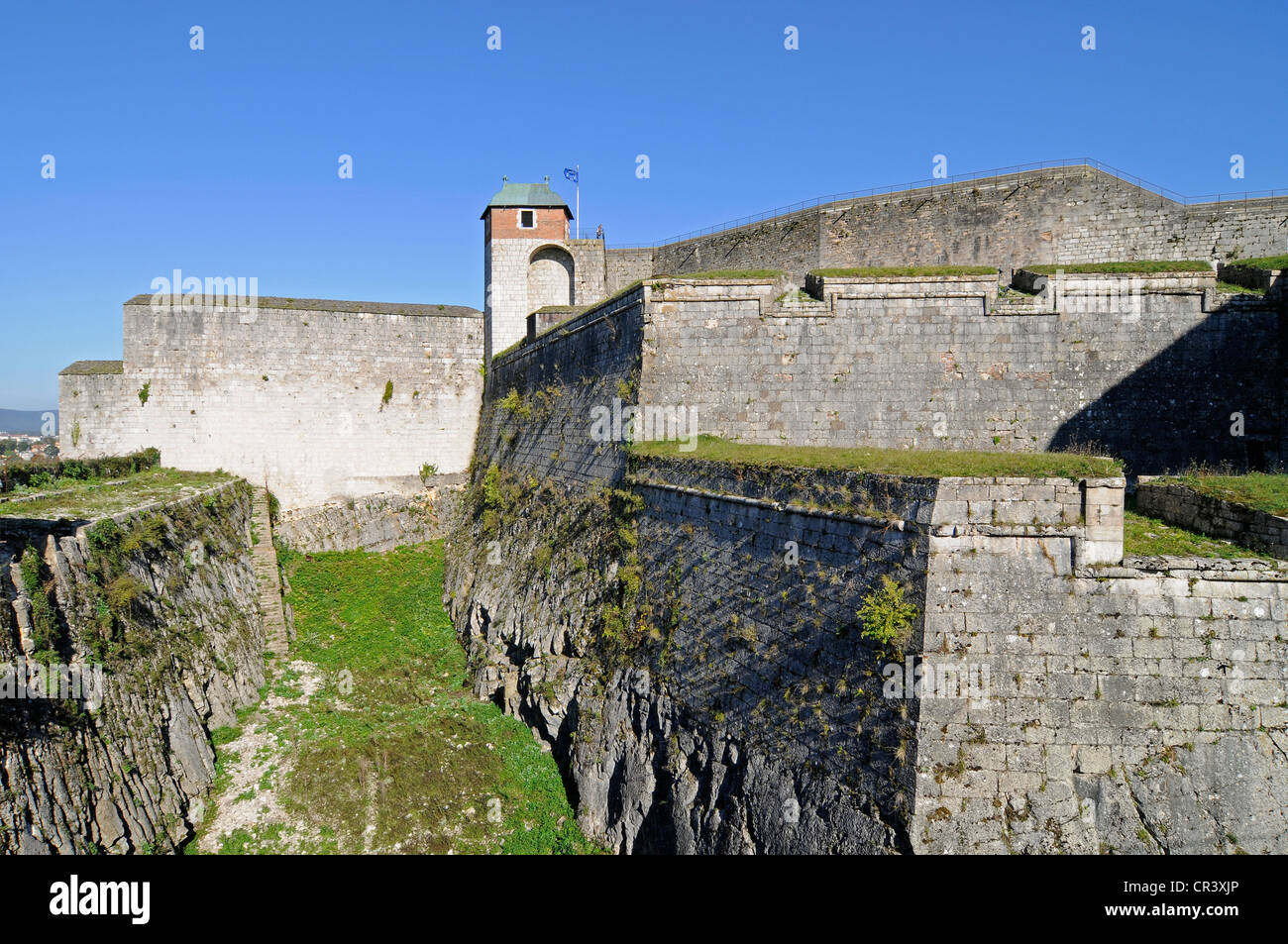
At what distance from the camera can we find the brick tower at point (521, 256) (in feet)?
79.6

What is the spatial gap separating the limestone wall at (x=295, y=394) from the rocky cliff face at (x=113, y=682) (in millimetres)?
8400

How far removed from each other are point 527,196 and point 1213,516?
69.3 feet

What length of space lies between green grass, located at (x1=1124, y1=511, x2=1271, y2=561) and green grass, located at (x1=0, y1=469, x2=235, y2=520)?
14262mm

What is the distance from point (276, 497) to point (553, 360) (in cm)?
1085

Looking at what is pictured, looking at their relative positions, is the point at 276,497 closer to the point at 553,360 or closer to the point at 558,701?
the point at 553,360

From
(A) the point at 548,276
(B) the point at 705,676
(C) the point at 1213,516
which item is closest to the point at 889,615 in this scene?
(B) the point at 705,676

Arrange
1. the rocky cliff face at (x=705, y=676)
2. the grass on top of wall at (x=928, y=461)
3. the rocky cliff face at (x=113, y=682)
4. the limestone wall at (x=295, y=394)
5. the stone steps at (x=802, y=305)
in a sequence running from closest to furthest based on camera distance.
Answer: the rocky cliff face at (x=113, y=682) < the grass on top of wall at (x=928, y=461) < the rocky cliff face at (x=705, y=676) < the stone steps at (x=802, y=305) < the limestone wall at (x=295, y=394)

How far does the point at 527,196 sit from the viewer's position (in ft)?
79.9

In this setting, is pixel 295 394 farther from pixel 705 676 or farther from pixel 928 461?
pixel 928 461

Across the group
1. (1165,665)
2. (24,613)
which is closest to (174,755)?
(24,613)

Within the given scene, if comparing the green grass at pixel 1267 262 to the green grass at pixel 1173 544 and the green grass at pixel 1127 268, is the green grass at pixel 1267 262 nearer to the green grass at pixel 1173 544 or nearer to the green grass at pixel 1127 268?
the green grass at pixel 1127 268

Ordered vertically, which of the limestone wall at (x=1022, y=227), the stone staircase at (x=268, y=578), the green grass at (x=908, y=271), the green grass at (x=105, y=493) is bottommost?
the stone staircase at (x=268, y=578)

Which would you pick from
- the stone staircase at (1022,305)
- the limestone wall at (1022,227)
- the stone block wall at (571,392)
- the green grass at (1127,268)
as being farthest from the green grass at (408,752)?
the limestone wall at (1022,227)

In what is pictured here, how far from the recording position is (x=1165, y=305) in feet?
45.2
